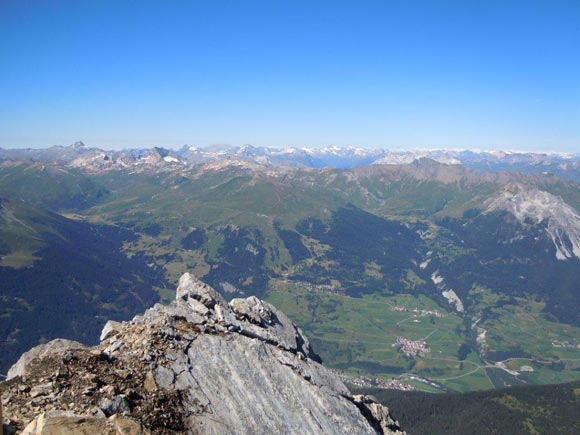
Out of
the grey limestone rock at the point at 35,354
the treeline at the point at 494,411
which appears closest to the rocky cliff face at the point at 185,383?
the grey limestone rock at the point at 35,354

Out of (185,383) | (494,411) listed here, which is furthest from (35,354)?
(494,411)

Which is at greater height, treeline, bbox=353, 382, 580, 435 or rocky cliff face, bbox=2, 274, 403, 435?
rocky cliff face, bbox=2, 274, 403, 435

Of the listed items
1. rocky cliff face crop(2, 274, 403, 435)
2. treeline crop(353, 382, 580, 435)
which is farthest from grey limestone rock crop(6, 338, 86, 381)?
treeline crop(353, 382, 580, 435)

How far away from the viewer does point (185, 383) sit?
2497 centimetres

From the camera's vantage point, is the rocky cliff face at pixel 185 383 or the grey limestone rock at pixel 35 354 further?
the grey limestone rock at pixel 35 354

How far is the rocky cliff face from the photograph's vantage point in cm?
2011

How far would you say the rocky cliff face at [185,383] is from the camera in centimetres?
2011

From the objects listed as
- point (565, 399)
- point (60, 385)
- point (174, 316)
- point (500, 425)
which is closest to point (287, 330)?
point (174, 316)

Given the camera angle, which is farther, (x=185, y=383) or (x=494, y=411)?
(x=494, y=411)

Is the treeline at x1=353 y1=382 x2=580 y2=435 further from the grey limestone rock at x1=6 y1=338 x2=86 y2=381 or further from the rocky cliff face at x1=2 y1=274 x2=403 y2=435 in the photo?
the grey limestone rock at x1=6 y1=338 x2=86 y2=381

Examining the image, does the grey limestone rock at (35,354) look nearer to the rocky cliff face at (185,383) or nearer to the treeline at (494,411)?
the rocky cliff face at (185,383)

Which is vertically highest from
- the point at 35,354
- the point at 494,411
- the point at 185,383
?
the point at 35,354

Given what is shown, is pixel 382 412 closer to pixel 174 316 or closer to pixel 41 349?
pixel 174 316

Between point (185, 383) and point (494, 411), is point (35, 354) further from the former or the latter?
point (494, 411)
